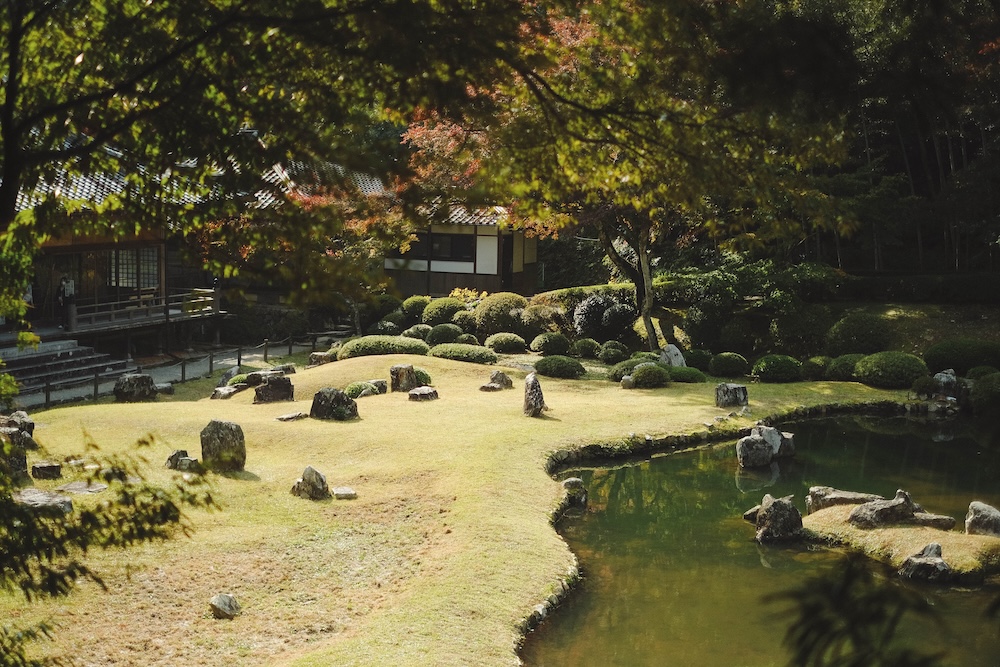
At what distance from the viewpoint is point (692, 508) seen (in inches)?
646

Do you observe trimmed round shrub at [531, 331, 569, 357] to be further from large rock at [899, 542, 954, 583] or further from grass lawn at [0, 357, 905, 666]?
large rock at [899, 542, 954, 583]

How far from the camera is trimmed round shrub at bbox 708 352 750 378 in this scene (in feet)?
88.0

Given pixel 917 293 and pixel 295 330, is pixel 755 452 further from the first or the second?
pixel 295 330

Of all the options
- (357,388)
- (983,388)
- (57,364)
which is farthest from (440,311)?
(983,388)

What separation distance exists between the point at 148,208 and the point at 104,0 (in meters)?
1.24

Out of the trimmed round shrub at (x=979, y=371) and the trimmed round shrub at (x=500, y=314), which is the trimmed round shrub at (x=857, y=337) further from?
the trimmed round shrub at (x=500, y=314)

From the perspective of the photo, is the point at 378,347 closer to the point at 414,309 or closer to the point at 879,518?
the point at 414,309

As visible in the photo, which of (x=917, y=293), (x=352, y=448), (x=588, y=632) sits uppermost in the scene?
(x=917, y=293)

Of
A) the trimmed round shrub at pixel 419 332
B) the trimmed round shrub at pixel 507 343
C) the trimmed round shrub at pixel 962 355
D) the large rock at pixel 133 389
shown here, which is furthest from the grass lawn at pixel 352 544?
the trimmed round shrub at pixel 419 332

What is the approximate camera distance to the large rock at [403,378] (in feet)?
78.6

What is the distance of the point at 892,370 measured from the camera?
24.7m

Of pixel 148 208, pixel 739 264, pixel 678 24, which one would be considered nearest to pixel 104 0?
pixel 148 208

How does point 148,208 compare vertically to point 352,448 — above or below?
above

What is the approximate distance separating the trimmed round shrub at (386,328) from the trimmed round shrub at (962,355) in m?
16.7
